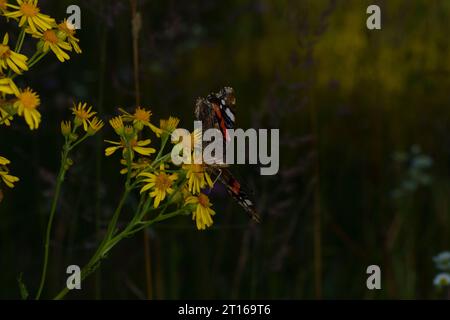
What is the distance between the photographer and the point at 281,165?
358 cm

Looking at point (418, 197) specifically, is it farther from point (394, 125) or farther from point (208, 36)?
point (208, 36)

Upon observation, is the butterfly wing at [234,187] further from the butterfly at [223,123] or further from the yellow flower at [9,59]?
the yellow flower at [9,59]

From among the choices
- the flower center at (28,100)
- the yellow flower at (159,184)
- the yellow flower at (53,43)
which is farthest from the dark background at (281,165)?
the flower center at (28,100)

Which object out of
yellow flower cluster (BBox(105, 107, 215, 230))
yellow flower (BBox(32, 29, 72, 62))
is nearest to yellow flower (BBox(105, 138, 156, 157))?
yellow flower cluster (BBox(105, 107, 215, 230))

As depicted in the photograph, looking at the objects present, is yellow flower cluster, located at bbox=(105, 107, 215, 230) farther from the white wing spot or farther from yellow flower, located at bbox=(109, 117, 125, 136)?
the white wing spot

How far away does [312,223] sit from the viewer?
364 centimetres

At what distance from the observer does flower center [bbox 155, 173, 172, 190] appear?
5.64 feet

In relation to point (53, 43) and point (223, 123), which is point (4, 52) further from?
point (223, 123)

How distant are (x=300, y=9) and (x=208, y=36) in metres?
2.65

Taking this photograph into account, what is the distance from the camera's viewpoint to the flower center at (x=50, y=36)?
176cm

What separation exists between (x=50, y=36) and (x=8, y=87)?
0.29m

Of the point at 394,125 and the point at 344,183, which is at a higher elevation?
the point at 394,125
